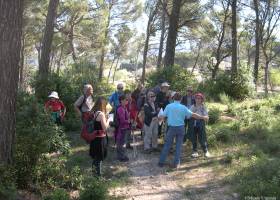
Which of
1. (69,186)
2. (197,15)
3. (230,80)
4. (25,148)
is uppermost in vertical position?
(197,15)

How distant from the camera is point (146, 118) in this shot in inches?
439

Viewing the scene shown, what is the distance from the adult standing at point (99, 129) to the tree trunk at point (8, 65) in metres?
1.71

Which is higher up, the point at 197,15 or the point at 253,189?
the point at 197,15

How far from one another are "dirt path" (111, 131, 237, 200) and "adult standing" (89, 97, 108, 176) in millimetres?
829

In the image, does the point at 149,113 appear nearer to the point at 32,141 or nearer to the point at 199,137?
the point at 199,137

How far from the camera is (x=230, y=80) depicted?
2092cm

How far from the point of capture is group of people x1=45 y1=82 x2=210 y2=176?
338 inches

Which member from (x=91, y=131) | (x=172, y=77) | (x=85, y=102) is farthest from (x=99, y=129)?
(x=172, y=77)

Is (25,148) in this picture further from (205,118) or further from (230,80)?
(230,80)

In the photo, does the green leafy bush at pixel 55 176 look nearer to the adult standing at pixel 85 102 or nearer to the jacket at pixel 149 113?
the adult standing at pixel 85 102

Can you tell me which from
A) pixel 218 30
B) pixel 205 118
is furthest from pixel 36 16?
pixel 205 118

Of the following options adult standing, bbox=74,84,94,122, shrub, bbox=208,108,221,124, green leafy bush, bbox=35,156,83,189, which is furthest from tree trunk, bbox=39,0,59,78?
green leafy bush, bbox=35,156,83,189

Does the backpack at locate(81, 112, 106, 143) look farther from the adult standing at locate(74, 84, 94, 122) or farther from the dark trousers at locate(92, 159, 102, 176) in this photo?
the adult standing at locate(74, 84, 94, 122)

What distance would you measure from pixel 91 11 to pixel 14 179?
25455mm
